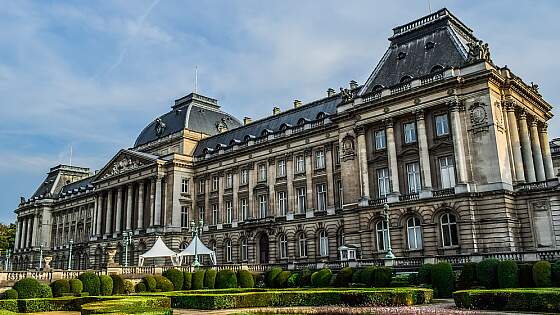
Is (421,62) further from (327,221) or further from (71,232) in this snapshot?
(71,232)

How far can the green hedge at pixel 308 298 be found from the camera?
2386 centimetres

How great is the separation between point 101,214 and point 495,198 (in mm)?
60848

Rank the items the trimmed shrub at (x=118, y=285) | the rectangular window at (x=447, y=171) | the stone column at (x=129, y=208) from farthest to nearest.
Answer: the stone column at (x=129, y=208) < the rectangular window at (x=447, y=171) < the trimmed shrub at (x=118, y=285)


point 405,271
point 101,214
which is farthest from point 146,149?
point 405,271

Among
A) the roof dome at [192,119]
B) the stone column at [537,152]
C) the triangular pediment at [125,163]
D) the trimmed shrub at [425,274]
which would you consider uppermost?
the roof dome at [192,119]

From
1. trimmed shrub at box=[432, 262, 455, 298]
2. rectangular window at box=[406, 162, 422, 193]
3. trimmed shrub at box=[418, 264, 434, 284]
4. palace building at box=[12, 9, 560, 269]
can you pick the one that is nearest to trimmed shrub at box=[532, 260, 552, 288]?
trimmed shrub at box=[432, 262, 455, 298]

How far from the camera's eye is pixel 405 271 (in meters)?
37.7

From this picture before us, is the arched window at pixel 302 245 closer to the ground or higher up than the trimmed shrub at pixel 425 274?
higher up

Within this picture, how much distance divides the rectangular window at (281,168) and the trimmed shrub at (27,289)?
31512 mm

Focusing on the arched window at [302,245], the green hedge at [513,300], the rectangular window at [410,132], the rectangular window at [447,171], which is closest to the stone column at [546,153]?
the rectangular window at [447,171]

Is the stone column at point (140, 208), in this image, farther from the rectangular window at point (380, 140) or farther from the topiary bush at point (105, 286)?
the rectangular window at point (380, 140)

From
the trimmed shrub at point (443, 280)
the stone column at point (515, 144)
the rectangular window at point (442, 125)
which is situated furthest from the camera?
the rectangular window at point (442, 125)

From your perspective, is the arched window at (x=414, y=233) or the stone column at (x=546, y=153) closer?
the arched window at (x=414, y=233)

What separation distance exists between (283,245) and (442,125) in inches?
912
